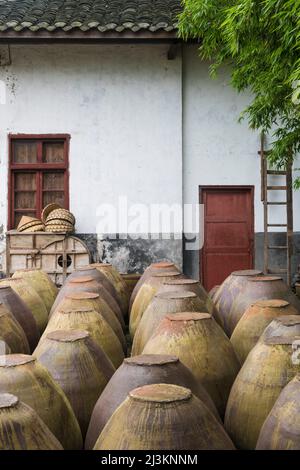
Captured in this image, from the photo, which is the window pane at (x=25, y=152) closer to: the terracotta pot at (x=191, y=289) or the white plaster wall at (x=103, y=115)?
the white plaster wall at (x=103, y=115)

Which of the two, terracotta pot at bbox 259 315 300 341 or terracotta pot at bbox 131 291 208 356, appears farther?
terracotta pot at bbox 131 291 208 356

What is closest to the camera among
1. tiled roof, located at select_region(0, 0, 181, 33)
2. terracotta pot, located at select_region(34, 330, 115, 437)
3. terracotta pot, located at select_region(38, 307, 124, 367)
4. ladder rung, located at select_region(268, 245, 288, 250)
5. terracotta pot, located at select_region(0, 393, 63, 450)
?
terracotta pot, located at select_region(0, 393, 63, 450)

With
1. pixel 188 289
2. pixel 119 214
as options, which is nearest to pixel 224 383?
pixel 188 289

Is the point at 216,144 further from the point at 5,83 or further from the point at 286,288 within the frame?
the point at 286,288

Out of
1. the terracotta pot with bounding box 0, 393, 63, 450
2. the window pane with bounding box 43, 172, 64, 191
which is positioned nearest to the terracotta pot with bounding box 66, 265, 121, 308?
the terracotta pot with bounding box 0, 393, 63, 450

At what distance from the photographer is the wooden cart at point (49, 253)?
31.1 feet

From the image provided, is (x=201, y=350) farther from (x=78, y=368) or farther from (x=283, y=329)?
(x=78, y=368)

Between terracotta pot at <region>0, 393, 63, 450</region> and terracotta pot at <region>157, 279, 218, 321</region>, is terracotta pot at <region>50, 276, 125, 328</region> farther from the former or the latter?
terracotta pot at <region>0, 393, 63, 450</region>

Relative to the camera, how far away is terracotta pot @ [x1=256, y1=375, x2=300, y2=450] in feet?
7.72

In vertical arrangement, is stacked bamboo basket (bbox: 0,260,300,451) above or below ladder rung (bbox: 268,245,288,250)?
below

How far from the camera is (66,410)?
116 inches

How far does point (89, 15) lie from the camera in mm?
9742
